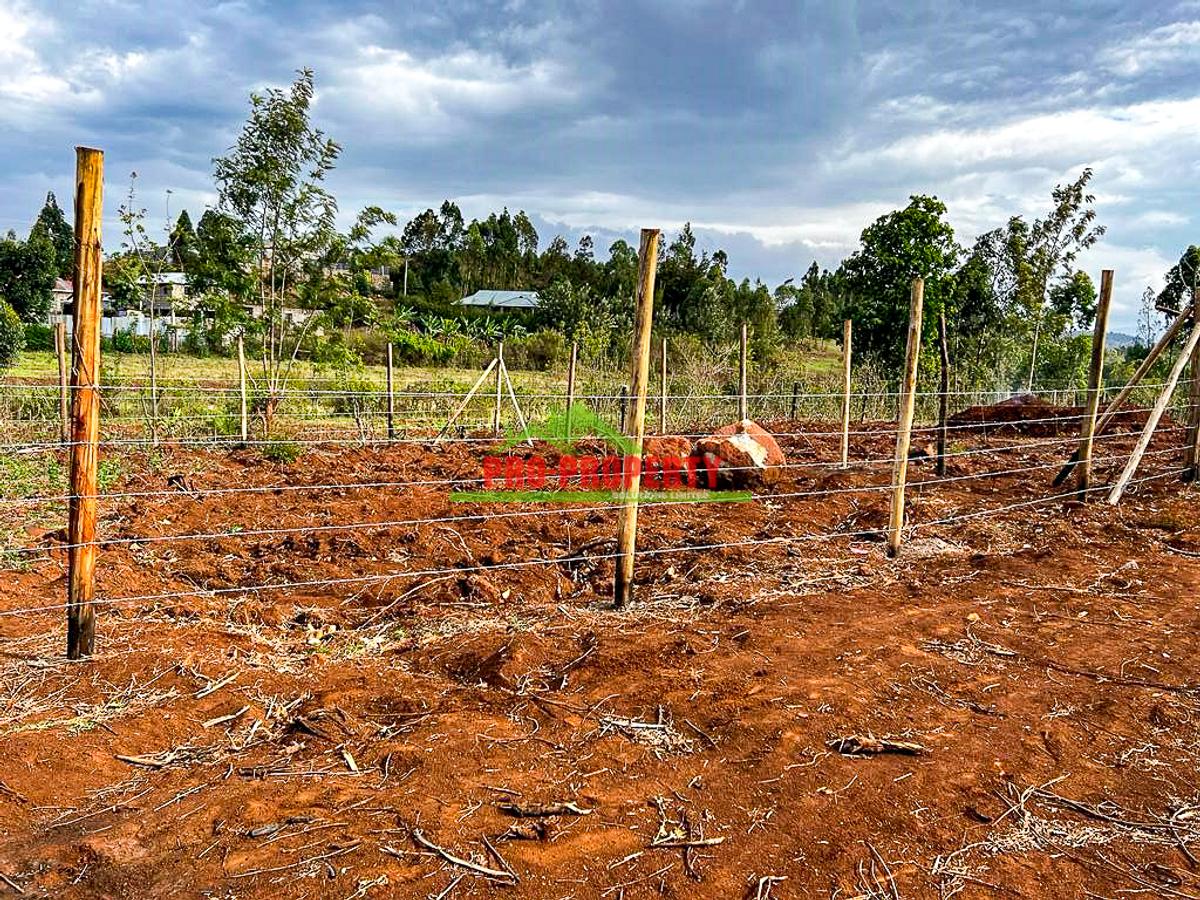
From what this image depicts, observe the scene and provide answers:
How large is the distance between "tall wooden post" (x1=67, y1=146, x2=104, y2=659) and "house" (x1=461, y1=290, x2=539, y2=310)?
45.6m

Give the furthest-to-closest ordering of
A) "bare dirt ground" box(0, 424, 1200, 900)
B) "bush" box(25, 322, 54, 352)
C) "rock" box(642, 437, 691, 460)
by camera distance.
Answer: "bush" box(25, 322, 54, 352) → "rock" box(642, 437, 691, 460) → "bare dirt ground" box(0, 424, 1200, 900)

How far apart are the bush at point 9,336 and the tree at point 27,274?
917 centimetres

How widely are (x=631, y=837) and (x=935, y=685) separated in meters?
1.76

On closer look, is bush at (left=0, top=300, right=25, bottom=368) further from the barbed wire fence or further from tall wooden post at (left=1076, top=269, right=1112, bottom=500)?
tall wooden post at (left=1076, top=269, right=1112, bottom=500)

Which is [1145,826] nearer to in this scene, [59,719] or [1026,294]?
[59,719]

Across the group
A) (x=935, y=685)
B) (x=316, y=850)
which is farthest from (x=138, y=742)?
(x=935, y=685)

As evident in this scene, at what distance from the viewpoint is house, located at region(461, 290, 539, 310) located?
164 feet

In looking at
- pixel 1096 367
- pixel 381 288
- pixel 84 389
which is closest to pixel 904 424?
pixel 1096 367

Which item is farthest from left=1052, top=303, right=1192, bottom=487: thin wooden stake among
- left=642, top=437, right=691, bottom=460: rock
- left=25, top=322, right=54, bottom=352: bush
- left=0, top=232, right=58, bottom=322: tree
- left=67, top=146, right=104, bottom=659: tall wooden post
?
left=0, top=232, right=58, bottom=322: tree

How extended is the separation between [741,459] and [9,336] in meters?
18.4

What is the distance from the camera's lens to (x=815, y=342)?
36438 millimetres

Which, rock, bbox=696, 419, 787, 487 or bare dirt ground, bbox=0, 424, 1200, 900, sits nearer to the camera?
bare dirt ground, bbox=0, 424, 1200, 900

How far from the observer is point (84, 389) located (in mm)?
3270

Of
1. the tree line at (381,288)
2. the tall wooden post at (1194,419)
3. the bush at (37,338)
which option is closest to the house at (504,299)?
the tree line at (381,288)
